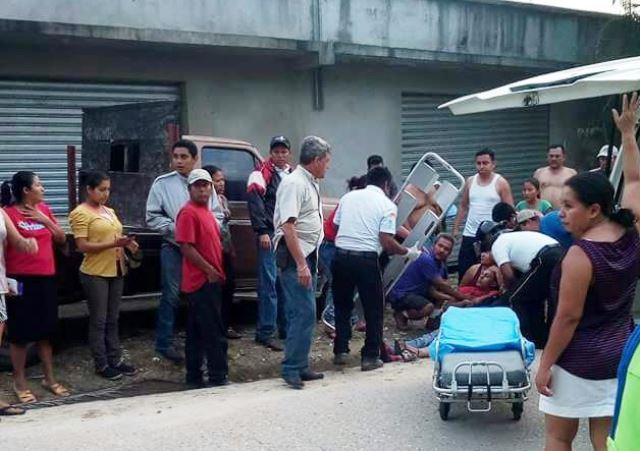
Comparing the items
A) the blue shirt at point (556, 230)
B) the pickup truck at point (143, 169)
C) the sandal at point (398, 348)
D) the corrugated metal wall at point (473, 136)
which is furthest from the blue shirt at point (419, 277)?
the corrugated metal wall at point (473, 136)

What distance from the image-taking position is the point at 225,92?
1141 centimetres

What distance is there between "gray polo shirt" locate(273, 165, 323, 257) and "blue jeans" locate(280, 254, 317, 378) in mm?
239

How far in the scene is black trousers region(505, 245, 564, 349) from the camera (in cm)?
645

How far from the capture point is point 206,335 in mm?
6465

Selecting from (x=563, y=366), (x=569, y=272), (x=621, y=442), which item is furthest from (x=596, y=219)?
(x=621, y=442)

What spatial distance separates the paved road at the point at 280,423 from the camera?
5219 mm

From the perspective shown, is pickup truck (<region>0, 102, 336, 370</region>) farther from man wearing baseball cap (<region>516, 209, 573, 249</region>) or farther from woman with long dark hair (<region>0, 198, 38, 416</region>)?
man wearing baseball cap (<region>516, 209, 573, 249</region>)

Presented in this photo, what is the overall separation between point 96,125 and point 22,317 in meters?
2.73

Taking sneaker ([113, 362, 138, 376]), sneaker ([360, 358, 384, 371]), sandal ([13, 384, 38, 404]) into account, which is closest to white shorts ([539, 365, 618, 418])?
sneaker ([360, 358, 384, 371])

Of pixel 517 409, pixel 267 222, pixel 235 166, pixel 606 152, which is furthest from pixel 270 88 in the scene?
pixel 517 409

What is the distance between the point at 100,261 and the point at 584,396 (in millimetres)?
4137

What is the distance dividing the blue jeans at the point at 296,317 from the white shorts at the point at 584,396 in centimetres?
280

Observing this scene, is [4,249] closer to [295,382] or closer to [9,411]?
[9,411]

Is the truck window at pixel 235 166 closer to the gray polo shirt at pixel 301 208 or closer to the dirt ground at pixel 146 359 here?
the dirt ground at pixel 146 359
